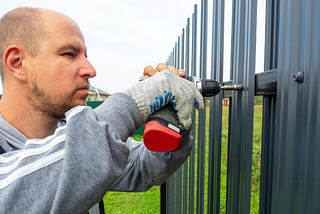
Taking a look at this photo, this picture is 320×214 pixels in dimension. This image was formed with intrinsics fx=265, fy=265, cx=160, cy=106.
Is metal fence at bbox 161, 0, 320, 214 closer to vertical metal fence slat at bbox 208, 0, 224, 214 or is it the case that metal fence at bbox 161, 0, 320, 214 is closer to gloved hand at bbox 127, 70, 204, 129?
vertical metal fence slat at bbox 208, 0, 224, 214

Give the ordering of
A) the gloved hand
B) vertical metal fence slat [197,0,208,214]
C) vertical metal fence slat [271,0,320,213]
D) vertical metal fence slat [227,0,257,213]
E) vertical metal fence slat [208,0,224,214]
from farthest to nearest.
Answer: vertical metal fence slat [197,0,208,214] → vertical metal fence slat [208,0,224,214] → vertical metal fence slat [227,0,257,213] → the gloved hand → vertical metal fence slat [271,0,320,213]

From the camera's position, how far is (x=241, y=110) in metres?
1.02

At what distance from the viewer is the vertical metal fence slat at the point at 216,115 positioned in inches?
50.4

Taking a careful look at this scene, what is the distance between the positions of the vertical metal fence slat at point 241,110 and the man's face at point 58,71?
0.64 m

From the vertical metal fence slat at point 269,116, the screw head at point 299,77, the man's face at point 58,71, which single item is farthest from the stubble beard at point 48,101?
the screw head at point 299,77

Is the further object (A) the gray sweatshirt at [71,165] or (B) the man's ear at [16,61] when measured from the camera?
(B) the man's ear at [16,61]

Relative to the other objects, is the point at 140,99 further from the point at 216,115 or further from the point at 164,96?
the point at 216,115

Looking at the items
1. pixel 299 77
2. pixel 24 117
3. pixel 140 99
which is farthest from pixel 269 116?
pixel 24 117

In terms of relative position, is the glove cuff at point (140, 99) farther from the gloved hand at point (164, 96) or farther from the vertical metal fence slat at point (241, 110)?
the vertical metal fence slat at point (241, 110)

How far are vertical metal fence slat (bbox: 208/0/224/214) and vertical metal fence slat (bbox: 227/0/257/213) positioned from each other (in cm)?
13

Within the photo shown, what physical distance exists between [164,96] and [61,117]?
2.26 ft

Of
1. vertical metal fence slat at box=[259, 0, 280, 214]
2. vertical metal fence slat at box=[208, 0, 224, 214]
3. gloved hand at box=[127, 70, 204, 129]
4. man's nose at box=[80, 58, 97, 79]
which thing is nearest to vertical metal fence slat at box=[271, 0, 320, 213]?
vertical metal fence slat at box=[259, 0, 280, 214]

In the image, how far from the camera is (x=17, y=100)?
1205 millimetres

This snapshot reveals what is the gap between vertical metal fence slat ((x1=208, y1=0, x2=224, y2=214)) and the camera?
50.4 inches
